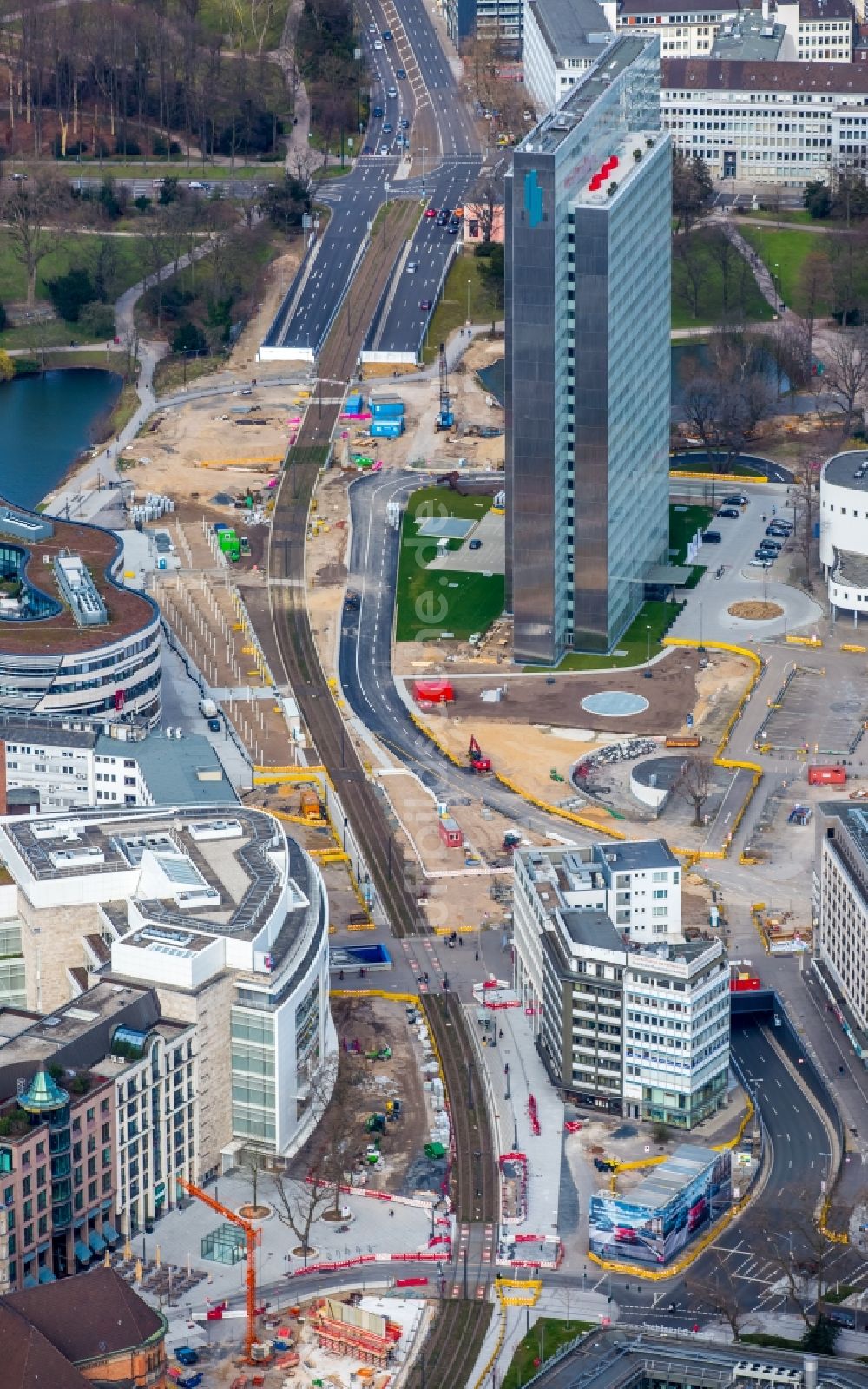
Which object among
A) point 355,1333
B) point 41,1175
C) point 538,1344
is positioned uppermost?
point 41,1175

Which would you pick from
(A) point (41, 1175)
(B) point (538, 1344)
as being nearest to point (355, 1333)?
(B) point (538, 1344)

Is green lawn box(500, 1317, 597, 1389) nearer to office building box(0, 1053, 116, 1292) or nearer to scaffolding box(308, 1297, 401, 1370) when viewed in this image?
scaffolding box(308, 1297, 401, 1370)

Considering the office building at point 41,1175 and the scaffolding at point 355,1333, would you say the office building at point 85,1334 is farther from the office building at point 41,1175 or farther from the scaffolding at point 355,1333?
the scaffolding at point 355,1333

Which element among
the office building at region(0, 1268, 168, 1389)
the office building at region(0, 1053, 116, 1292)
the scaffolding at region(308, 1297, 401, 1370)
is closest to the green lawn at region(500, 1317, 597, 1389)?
the scaffolding at region(308, 1297, 401, 1370)

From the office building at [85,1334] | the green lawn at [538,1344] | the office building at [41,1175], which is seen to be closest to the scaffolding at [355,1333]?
the green lawn at [538,1344]

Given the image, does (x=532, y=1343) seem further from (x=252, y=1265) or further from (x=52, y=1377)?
(x=52, y=1377)

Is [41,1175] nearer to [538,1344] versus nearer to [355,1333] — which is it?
[355,1333]
